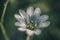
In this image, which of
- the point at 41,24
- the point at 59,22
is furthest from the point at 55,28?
the point at 41,24

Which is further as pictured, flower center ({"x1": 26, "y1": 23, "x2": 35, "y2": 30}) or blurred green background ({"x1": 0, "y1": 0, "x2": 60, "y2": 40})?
blurred green background ({"x1": 0, "y1": 0, "x2": 60, "y2": 40})

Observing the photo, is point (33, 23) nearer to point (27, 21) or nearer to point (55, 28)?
point (27, 21)

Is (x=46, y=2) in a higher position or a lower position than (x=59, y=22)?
higher

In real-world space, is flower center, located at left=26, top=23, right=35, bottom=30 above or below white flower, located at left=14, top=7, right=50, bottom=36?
below

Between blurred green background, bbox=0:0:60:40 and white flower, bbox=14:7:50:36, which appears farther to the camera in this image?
blurred green background, bbox=0:0:60:40

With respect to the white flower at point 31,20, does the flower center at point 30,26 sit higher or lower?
lower

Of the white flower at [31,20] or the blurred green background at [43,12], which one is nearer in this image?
the white flower at [31,20]

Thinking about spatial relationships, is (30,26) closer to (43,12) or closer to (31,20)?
(31,20)

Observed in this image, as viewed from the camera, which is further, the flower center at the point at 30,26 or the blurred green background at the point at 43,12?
the blurred green background at the point at 43,12
